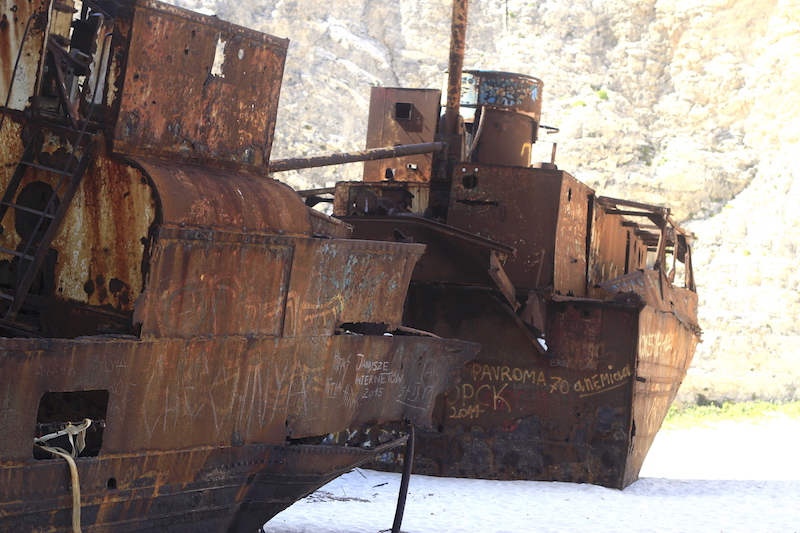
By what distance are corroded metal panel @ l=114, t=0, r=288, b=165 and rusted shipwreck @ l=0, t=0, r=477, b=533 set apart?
0.03ft

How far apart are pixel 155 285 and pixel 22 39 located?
1.72 metres

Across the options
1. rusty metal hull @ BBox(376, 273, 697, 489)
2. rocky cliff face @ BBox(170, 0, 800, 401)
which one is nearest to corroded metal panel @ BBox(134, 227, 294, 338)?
rusty metal hull @ BBox(376, 273, 697, 489)

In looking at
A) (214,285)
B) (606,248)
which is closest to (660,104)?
(606,248)

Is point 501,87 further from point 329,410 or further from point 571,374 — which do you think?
point 329,410

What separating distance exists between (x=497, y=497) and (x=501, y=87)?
6284 mm

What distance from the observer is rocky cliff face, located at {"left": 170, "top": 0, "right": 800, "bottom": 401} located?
23656mm

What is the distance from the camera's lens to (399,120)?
12.2m

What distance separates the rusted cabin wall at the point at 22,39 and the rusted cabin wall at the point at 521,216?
5.70 metres

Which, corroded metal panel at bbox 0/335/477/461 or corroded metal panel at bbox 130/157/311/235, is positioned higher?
corroded metal panel at bbox 130/157/311/235

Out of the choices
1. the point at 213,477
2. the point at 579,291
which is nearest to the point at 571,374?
the point at 579,291

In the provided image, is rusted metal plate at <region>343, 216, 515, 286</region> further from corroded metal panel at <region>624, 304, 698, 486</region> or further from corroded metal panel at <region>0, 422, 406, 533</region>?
corroded metal panel at <region>0, 422, 406, 533</region>

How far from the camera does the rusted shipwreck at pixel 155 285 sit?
4.59m

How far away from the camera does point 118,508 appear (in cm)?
476

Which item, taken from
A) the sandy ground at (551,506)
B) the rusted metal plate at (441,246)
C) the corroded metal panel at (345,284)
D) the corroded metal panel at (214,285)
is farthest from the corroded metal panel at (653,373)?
the corroded metal panel at (214,285)
